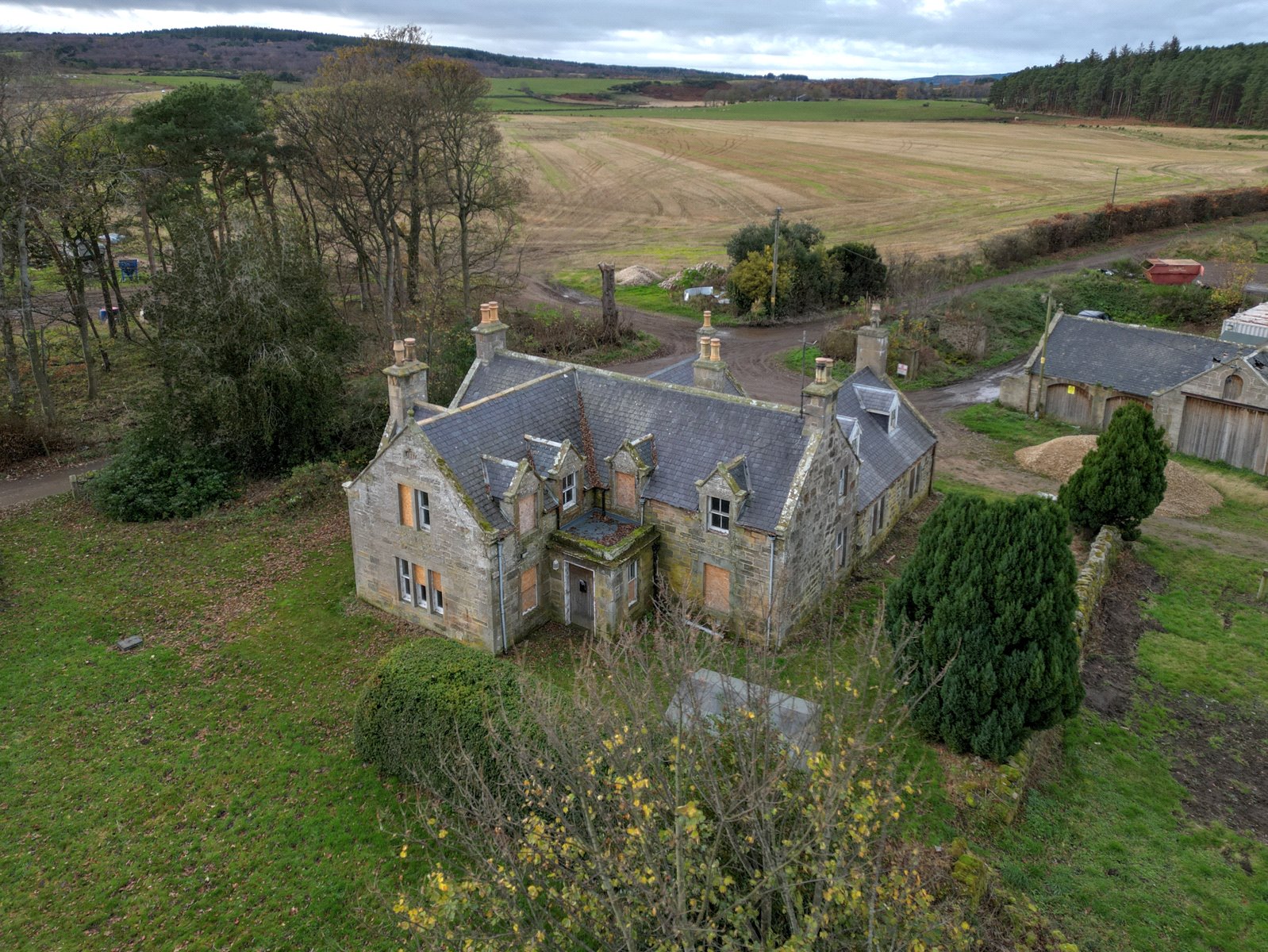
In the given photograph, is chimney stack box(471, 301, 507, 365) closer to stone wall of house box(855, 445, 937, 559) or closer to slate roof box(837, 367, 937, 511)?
slate roof box(837, 367, 937, 511)

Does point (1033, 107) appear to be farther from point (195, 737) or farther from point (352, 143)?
point (195, 737)

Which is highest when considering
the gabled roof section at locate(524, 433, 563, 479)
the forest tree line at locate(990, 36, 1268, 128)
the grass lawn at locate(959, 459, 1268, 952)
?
the forest tree line at locate(990, 36, 1268, 128)

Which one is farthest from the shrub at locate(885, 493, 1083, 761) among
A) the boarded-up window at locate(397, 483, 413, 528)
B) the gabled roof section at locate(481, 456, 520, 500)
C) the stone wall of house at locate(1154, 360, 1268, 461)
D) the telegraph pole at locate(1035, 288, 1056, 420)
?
the telegraph pole at locate(1035, 288, 1056, 420)

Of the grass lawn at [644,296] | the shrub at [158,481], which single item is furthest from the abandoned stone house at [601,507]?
the grass lawn at [644,296]

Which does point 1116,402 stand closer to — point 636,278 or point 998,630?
point 998,630

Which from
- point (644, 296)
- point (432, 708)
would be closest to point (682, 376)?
point (432, 708)

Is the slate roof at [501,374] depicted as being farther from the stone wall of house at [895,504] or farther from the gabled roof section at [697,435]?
the stone wall of house at [895,504]
